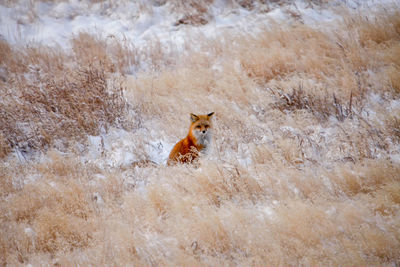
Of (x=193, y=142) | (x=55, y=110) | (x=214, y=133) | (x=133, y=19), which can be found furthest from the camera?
(x=133, y=19)

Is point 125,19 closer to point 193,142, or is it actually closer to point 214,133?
point 214,133

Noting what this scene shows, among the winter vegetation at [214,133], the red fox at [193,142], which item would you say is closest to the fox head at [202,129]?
the red fox at [193,142]

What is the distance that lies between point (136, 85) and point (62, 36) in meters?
4.58

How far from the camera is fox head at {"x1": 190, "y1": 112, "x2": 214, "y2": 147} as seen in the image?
18.5 feet

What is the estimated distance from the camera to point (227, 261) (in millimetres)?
3266

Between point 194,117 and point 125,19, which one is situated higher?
point 125,19

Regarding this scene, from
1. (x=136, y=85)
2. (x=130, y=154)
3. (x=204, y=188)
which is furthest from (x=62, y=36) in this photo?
(x=204, y=188)

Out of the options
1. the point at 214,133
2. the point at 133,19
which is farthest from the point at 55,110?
the point at 133,19

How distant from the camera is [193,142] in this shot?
556 centimetres

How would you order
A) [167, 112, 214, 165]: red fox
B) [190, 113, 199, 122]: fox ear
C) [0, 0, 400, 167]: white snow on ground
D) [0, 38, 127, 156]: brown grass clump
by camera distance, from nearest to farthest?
[167, 112, 214, 165]: red fox → [190, 113, 199, 122]: fox ear → [0, 38, 127, 156]: brown grass clump → [0, 0, 400, 167]: white snow on ground

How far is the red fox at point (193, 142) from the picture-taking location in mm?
5180

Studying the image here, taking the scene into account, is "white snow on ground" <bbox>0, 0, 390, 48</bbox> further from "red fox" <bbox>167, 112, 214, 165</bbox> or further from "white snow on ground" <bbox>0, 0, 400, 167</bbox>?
"red fox" <bbox>167, 112, 214, 165</bbox>

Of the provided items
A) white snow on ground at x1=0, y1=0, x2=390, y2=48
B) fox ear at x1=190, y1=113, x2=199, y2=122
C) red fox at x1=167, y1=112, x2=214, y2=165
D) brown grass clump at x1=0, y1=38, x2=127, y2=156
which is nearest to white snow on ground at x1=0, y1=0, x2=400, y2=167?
white snow on ground at x1=0, y1=0, x2=390, y2=48

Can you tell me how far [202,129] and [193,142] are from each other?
31 centimetres
